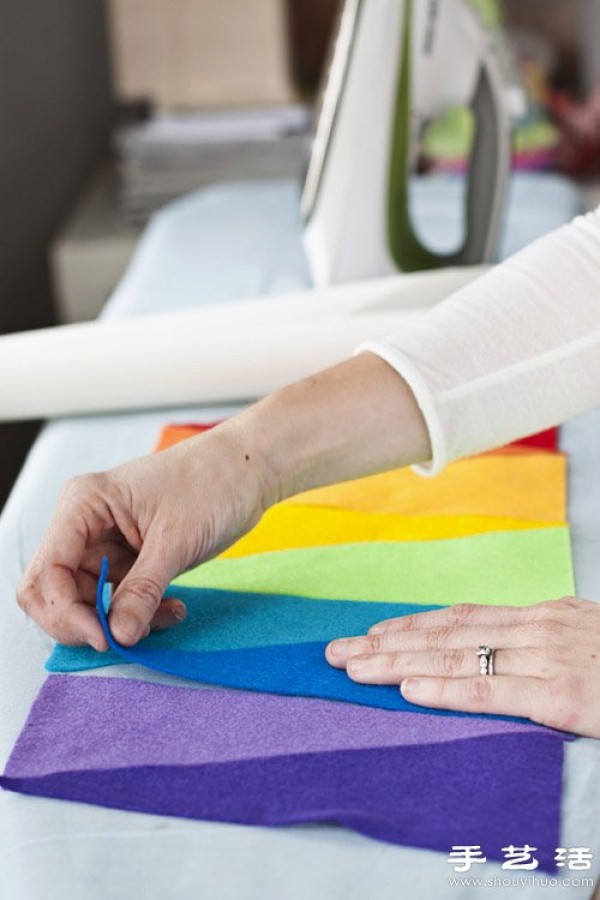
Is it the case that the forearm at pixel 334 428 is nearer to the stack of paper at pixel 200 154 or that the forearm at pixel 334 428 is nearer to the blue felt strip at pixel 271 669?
the blue felt strip at pixel 271 669

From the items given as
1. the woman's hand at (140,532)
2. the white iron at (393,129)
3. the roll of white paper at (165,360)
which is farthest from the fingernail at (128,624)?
the white iron at (393,129)

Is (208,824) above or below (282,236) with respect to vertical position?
above

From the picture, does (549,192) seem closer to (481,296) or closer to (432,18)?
(432,18)

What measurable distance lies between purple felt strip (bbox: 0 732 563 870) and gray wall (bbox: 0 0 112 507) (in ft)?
5.04

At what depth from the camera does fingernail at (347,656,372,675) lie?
77 cm

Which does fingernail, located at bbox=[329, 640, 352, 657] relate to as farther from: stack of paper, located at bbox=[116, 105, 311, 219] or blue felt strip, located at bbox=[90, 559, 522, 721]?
stack of paper, located at bbox=[116, 105, 311, 219]

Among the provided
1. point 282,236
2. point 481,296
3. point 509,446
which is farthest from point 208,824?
point 282,236

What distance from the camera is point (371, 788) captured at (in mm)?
671

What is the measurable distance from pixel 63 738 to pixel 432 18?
99 centimetres

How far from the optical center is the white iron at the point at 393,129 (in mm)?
1397

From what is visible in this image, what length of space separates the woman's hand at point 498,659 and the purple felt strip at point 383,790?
2 cm

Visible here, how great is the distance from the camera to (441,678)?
0.76 m

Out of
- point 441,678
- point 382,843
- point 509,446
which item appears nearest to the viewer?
point 382,843

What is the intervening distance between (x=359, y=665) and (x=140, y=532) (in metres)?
0.17
